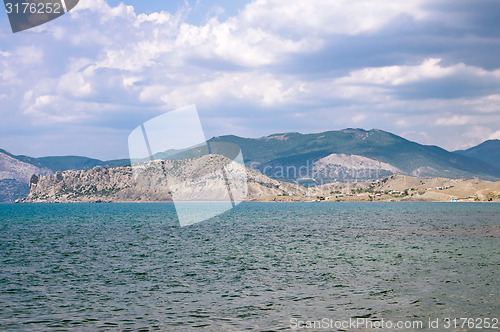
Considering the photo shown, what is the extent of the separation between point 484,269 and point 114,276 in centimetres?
3869

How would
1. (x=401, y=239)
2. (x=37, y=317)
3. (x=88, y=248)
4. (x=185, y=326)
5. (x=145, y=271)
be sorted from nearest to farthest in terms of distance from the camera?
1. (x=185, y=326)
2. (x=37, y=317)
3. (x=145, y=271)
4. (x=88, y=248)
5. (x=401, y=239)

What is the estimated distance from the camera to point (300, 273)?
154 feet

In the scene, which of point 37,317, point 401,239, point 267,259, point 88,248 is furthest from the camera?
point 401,239

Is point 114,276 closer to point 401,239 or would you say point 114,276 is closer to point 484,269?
point 484,269

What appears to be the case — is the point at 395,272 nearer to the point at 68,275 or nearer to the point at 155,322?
the point at 155,322

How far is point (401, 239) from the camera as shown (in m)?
83.3

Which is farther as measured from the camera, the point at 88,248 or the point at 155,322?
the point at 88,248

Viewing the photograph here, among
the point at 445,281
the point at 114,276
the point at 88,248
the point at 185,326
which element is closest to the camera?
the point at 185,326

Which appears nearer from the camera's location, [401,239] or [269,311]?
[269,311]

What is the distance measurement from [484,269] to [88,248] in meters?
55.1

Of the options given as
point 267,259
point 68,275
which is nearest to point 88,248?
point 68,275

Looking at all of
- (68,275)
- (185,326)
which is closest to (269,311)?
(185,326)

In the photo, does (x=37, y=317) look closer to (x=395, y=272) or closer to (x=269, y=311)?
(x=269, y=311)

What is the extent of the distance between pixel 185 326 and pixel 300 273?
21.0 m
